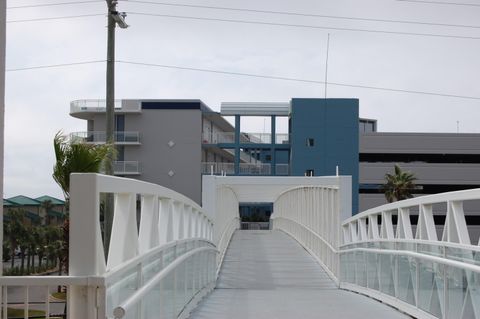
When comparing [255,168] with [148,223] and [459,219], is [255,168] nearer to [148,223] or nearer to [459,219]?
[459,219]

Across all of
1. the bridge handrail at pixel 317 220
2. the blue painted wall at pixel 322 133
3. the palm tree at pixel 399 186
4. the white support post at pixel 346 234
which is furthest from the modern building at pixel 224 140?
the white support post at pixel 346 234

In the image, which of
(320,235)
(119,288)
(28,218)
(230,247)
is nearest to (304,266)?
(320,235)

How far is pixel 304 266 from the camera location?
25859mm

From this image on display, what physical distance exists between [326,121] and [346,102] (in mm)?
2385

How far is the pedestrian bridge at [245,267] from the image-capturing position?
16.4 ft

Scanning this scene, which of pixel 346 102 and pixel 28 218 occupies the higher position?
pixel 346 102

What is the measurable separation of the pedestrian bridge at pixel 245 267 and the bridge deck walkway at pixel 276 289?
4cm

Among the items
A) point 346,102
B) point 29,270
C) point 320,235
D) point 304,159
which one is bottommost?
point 29,270

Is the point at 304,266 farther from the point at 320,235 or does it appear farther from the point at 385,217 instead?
the point at 385,217

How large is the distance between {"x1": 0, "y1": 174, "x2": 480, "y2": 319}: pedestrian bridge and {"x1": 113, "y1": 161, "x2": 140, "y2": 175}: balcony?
39285 mm

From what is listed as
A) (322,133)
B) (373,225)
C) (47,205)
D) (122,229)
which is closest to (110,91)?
(373,225)

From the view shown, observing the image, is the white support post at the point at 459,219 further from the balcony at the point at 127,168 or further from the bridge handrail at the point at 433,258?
the balcony at the point at 127,168

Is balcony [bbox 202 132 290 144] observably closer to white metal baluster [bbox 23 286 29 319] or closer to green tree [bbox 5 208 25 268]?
green tree [bbox 5 208 25 268]

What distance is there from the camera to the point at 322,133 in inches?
2623
